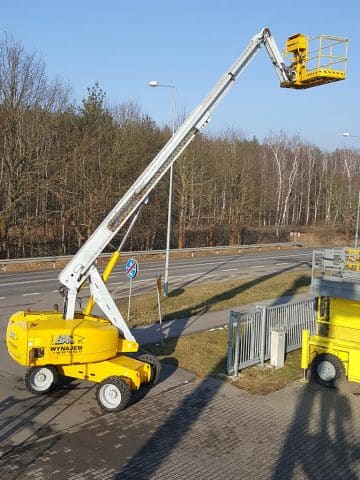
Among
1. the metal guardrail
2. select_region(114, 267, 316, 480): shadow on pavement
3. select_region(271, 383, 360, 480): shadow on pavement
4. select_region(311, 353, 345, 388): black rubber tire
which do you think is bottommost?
select_region(271, 383, 360, 480): shadow on pavement

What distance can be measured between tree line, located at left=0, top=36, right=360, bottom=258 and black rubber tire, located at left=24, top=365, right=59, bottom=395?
70.4ft

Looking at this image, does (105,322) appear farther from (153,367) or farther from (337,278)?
(337,278)

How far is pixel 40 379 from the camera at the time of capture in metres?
9.02

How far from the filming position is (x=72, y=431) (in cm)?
777

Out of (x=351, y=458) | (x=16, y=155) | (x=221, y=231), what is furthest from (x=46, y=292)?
(x=221, y=231)

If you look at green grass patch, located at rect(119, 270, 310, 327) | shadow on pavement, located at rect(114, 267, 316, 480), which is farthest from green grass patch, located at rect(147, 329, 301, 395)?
green grass patch, located at rect(119, 270, 310, 327)

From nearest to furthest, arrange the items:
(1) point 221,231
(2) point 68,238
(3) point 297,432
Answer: (3) point 297,432
(2) point 68,238
(1) point 221,231

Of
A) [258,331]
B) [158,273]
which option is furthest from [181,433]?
[158,273]

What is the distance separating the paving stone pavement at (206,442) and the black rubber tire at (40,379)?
1.21 m

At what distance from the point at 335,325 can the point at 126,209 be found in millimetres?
5229

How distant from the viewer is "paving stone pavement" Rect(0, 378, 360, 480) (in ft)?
22.1

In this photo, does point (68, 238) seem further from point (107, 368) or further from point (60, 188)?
point (107, 368)

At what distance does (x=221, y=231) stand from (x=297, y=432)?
40.7m

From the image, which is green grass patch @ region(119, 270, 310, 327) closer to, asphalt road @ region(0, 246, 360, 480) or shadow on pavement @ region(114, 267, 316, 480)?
shadow on pavement @ region(114, 267, 316, 480)
